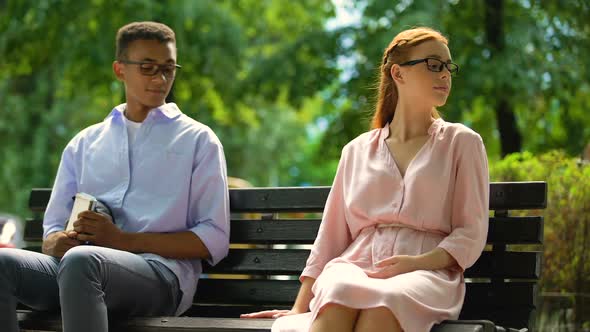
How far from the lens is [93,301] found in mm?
4301

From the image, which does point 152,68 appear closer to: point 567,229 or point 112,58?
point 567,229

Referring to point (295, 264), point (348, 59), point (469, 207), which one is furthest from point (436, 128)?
point (348, 59)

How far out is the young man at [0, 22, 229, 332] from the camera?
4.51 metres

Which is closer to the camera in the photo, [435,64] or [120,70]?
[435,64]

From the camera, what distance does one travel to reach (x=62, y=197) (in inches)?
209

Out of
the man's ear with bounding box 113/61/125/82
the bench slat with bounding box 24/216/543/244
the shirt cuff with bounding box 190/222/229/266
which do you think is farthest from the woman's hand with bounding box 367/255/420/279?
the man's ear with bounding box 113/61/125/82

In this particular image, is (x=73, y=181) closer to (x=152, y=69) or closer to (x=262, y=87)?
(x=152, y=69)

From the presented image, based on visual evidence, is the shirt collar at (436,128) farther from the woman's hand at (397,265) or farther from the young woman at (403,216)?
the woman's hand at (397,265)

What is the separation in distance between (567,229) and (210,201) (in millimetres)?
2312

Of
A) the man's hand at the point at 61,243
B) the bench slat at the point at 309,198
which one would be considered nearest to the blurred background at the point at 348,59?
the bench slat at the point at 309,198

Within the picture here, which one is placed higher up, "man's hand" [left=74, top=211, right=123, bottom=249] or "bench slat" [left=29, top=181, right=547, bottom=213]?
"bench slat" [left=29, top=181, right=547, bottom=213]

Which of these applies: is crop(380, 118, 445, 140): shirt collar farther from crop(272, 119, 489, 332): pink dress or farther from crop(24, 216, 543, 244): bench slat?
crop(24, 216, 543, 244): bench slat

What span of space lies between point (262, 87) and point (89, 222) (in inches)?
331

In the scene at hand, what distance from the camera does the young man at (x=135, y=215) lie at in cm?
451
